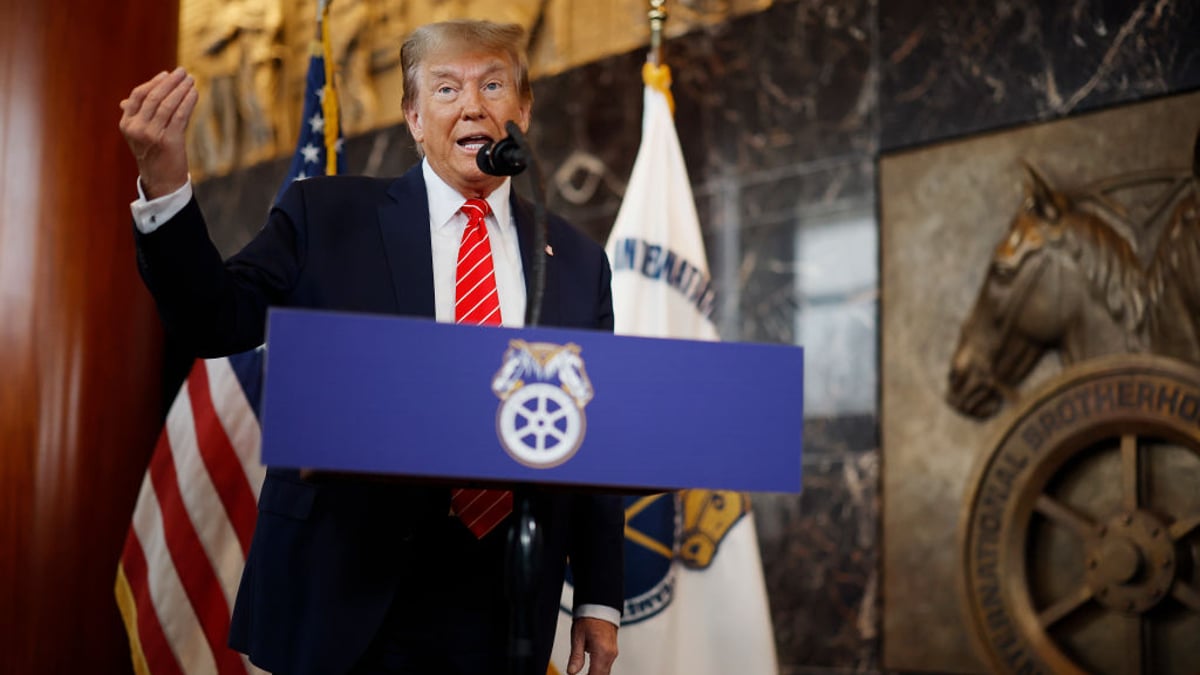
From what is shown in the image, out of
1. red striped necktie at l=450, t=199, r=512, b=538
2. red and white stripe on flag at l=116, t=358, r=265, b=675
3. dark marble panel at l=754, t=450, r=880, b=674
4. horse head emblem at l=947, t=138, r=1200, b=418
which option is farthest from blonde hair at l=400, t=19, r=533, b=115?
dark marble panel at l=754, t=450, r=880, b=674

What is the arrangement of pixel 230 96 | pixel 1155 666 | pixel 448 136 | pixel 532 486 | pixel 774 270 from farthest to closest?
1. pixel 230 96
2. pixel 774 270
3. pixel 1155 666
4. pixel 448 136
5. pixel 532 486

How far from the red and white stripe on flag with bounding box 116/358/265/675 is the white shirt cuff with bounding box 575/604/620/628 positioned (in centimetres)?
158

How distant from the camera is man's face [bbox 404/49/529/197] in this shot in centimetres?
231

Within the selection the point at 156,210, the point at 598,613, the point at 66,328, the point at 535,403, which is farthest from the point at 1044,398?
the point at 156,210

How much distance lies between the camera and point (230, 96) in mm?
8508

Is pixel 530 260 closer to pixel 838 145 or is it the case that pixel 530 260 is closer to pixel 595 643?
pixel 595 643

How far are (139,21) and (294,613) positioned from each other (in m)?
2.34

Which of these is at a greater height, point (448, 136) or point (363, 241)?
point (448, 136)

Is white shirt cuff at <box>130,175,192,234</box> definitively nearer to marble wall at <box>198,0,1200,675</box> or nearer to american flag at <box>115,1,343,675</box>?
american flag at <box>115,1,343,675</box>

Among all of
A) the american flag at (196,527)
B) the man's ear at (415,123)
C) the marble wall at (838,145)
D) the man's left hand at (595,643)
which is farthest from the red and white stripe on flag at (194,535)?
the man's ear at (415,123)

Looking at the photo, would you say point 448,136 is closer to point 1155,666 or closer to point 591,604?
point 591,604

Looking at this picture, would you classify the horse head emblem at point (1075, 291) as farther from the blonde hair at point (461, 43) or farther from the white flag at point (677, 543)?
the blonde hair at point (461, 43)

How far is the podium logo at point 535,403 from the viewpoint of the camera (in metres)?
1.67

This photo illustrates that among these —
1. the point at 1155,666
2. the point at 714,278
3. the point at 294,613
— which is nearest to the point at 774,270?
the point at 714,278
